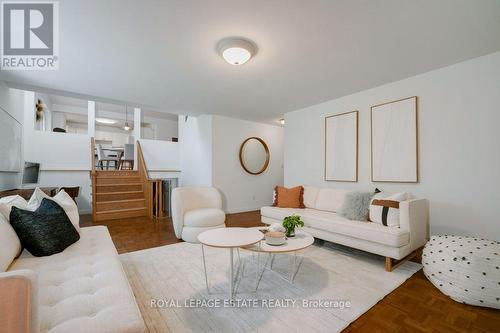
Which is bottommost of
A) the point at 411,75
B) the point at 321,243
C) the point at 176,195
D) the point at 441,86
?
the point at 321,243

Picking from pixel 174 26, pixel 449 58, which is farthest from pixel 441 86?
pixel 174 26

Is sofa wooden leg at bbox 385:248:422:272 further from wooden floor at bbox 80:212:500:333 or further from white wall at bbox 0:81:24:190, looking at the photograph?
white wall at bbox 0:81:24:190

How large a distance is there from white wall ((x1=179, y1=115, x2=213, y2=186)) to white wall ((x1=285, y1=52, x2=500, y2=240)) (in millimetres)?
3503

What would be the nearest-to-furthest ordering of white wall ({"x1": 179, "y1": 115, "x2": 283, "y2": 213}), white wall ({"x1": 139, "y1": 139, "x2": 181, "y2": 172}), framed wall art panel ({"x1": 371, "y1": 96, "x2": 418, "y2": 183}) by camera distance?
framed wall art panel ({"x1": 371, "y1": 96, "x2": 418, "y2": 183}) → white wall ({"x1": 179, "y1": 115, "x2": 283, "y2": 213}) → white wall ({"x1": 139, "y1": 139, "x2": 181, "y2": 172})

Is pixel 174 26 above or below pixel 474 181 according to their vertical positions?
above

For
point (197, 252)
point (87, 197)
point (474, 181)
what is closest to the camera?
point (474, 181)

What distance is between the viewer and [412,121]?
2.94 metres

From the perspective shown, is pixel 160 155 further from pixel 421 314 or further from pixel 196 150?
pixel 421 314

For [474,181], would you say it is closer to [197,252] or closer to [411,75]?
[411,75]

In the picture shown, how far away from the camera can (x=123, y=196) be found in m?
5.09

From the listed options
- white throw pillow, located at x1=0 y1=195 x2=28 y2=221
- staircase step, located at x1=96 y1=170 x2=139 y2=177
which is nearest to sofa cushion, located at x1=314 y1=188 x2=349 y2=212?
white throw pillow, located at x1=0 y1=195 x2=28 y2=221

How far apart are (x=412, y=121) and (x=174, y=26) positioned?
124 inches

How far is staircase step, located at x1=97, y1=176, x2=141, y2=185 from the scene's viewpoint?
529 centimetres

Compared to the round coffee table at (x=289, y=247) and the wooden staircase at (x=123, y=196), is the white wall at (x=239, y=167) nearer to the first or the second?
the wooden staircase at (x=123, y=196)
